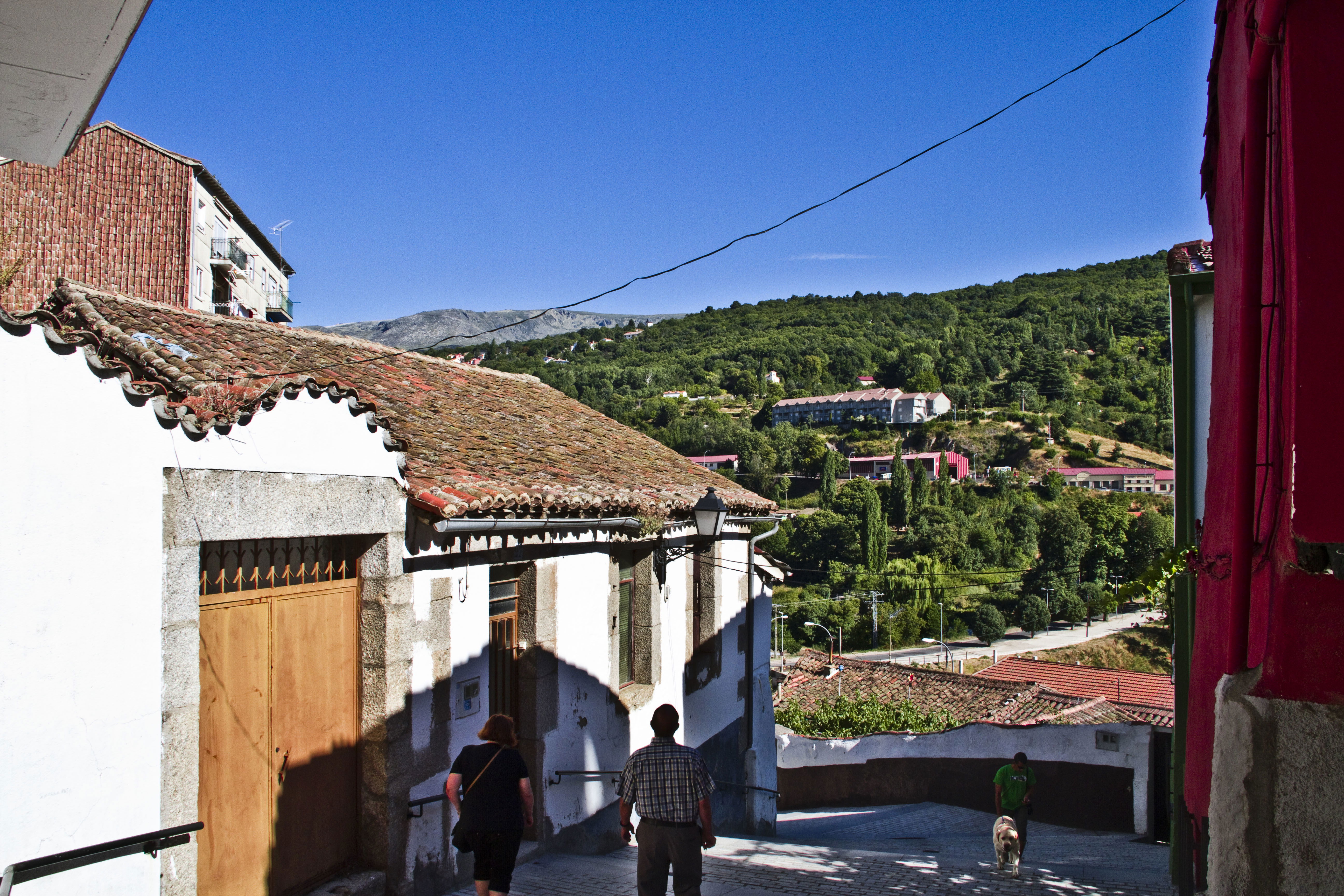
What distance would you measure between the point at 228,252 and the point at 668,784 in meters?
26.4

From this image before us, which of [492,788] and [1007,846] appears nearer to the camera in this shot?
[492,788]

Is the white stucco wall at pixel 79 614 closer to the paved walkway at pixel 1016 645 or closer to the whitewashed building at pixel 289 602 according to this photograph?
the whitewashed building at pixel 289 602

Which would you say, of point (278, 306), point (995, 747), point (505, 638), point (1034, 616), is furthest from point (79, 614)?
point (1034, 616)

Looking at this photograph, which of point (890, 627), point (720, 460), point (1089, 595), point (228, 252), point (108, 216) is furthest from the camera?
point (720, 460)

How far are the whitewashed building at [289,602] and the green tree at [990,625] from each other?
6337 centimetres

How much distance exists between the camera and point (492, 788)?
17.0 feet

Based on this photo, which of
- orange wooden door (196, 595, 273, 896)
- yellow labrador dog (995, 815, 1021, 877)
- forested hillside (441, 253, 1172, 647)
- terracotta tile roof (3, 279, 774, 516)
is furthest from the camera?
forested hillside (441, 253, 1172, 647)

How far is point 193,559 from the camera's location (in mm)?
4887

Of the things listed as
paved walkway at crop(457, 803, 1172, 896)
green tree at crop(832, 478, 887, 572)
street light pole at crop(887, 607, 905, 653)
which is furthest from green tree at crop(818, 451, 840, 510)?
paved walkway at crop(457, 803, 1172, 896)

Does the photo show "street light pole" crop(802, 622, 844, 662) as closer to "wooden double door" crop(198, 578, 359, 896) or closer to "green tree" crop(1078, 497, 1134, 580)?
"green tree" crop(1078, 497, 1134, 580)

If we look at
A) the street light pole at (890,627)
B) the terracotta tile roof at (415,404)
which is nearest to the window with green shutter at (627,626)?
the terracotta tile roof at (415,404)

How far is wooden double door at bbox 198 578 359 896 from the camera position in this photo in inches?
203

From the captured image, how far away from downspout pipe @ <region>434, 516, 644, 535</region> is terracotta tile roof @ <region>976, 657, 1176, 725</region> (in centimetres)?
→ 1767

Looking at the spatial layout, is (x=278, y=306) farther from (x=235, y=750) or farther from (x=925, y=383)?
(x=925, y=383)
